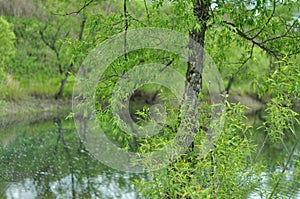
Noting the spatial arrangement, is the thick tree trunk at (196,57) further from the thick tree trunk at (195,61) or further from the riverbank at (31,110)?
the riverbank at (31,110)

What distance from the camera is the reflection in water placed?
10.4 m

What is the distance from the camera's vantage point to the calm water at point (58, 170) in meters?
10.4

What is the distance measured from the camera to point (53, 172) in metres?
12.1

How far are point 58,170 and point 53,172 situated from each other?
0.97ft

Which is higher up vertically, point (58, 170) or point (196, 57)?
point (196, 57)

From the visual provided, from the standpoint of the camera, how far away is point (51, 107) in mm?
25719

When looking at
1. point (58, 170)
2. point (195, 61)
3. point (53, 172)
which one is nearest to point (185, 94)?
point (195, 61)

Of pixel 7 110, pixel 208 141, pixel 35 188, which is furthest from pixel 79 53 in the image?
pixel 7 110

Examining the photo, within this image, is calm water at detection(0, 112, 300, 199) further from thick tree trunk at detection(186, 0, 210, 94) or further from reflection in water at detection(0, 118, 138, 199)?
thick tree trunk at detection(186, 0, 210, 94)

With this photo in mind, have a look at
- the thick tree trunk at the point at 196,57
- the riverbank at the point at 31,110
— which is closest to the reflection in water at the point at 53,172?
the riverbank at the point at 31,110

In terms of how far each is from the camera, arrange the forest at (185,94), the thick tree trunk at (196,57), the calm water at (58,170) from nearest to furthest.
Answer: the forest at (185,94) → the thick tree trunk at (196,57) → the calm water at (58,170)

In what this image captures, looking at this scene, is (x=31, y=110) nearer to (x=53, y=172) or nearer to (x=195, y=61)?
(x=53, y=172)

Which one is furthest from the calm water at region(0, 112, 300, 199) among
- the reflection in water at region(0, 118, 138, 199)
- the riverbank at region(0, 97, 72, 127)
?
the riverbank at region(0, 97, 72, 127)

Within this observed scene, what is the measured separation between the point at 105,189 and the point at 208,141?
23.1 feet
